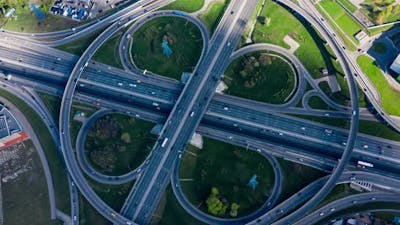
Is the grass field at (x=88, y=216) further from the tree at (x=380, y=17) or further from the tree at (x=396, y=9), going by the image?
the tree at (x=396, y=9)

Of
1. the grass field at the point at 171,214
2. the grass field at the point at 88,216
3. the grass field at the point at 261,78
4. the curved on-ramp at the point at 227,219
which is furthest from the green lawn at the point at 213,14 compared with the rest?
the grass field at the point at 88,216

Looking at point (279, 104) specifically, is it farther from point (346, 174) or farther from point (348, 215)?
point (348, 215)

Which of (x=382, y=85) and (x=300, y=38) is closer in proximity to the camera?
(x=382, y=85)

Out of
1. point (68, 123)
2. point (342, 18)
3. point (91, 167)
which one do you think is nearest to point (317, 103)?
point (342, 18)

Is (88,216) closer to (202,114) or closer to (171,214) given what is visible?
(171,214)

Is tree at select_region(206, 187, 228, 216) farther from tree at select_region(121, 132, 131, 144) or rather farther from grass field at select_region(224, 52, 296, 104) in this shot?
grass field at select_region(224, 52, 296, 104)

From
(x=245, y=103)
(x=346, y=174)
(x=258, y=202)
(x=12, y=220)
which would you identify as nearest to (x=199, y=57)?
(x=245, y=103)
